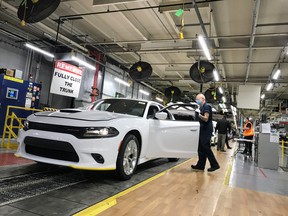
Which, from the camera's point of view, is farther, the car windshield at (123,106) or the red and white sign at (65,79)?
the red and white sign at (65,79)

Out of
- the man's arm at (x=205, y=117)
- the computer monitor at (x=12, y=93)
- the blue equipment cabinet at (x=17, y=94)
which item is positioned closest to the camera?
the man's arm at (x=205, y=117)

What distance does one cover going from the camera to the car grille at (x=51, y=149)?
2.88m

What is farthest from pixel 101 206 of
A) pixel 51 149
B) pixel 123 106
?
pixel 123 106

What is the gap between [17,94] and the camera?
26.9 ft

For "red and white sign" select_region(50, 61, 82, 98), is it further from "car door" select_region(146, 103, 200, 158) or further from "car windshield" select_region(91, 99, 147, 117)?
"car door" select_region(146, 103, 200, 158)

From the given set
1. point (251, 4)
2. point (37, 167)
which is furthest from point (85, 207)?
point (251, 4)

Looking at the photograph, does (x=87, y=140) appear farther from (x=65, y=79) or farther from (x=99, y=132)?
(x=65, y=79)

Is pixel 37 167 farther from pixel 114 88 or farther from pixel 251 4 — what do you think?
pixel 114 88

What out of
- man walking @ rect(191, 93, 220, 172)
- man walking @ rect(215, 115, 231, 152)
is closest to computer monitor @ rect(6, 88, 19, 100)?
man walking @ rect(191, 93, 220, 172)

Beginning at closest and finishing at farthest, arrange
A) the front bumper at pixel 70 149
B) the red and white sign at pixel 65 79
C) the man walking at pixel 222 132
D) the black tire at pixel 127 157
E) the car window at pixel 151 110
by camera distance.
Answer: the front bumper at pixel 70 149 → the black tire at pixel 127 157 → the car window at pixel 151 110 → the red and white sign at pixel 65 79 → the man walking at pixel 222 132

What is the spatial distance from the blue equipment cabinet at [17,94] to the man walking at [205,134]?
6480mm

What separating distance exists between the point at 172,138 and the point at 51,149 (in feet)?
7.69

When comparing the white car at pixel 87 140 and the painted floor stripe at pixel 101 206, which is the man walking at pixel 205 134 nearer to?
the white car at pixel 87 140

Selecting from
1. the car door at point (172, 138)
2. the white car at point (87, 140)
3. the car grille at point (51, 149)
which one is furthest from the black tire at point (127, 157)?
the car grille at point (51, 149)
